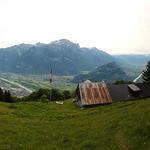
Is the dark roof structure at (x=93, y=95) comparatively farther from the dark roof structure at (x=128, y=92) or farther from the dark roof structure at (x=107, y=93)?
the dark roof structure at (x=128, y=92)

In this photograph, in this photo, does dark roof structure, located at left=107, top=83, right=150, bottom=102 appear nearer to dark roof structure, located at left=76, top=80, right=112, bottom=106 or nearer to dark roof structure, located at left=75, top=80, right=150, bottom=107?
dark roof structure, located at left=75, top=80, right=150, bottom=107

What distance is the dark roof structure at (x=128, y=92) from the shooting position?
4947 centimetres

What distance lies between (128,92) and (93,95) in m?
13.7

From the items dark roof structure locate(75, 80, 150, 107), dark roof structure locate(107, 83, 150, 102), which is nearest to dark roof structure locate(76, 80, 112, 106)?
dark roof structure locate(75, 80, 150, 107)

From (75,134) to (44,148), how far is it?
18.1 ft

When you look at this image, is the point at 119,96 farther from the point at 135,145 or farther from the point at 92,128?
the point at 135,145

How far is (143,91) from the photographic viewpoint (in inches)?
2063

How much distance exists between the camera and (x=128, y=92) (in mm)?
51750

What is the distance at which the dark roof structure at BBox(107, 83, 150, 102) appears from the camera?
49.5 meters

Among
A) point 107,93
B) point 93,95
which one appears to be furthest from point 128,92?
point 93,95

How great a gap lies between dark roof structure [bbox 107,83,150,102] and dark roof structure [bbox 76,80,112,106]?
8.38ft

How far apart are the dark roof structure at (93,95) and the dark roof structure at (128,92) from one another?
255 cm

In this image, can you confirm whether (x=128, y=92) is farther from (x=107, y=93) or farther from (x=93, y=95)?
(x=93, y=95)

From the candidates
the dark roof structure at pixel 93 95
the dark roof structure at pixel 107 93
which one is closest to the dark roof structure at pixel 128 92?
the dark roof structure at pixel 107 93
